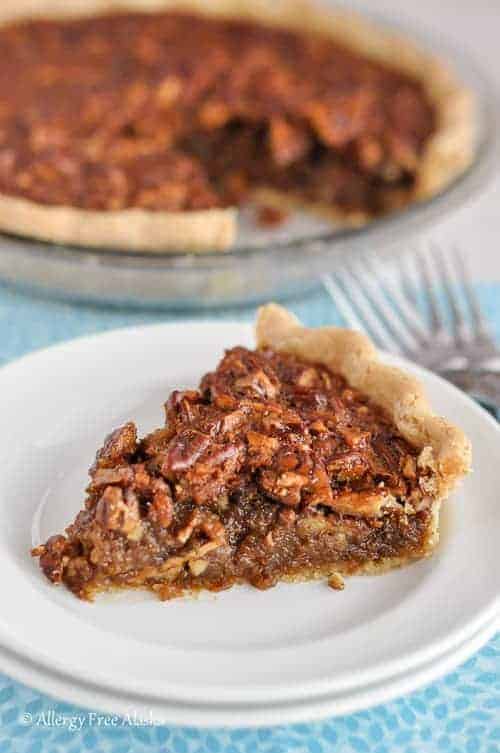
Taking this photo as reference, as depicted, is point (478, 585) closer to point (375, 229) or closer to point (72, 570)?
point (72, 570)

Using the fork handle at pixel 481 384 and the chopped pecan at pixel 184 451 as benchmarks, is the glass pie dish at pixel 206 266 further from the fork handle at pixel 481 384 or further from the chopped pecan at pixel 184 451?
the chopped pecan at pixel 184 451

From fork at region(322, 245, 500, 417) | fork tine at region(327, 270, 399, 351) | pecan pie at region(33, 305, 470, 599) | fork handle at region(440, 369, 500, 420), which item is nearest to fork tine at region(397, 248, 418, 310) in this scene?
fork at region(322, 245, 500, 417)

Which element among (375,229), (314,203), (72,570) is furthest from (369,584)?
(314,203)

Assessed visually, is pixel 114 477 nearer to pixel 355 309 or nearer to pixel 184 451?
pixel 184 451

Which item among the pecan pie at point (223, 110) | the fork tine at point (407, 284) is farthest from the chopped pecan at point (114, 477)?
the pecan pie at point (223, 110)

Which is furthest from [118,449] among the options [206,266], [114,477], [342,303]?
[342,303]

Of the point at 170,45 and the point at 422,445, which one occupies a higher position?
the point at 422,445

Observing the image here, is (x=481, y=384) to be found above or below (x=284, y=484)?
below
